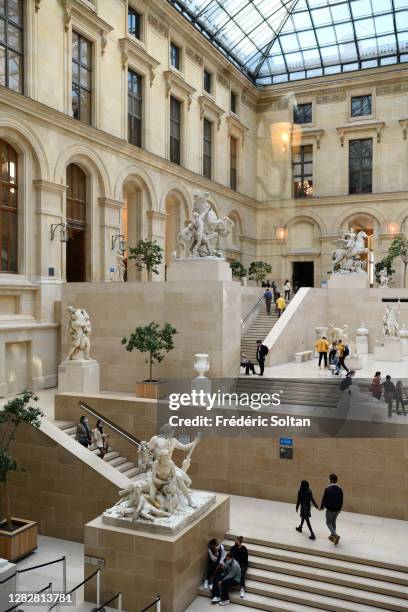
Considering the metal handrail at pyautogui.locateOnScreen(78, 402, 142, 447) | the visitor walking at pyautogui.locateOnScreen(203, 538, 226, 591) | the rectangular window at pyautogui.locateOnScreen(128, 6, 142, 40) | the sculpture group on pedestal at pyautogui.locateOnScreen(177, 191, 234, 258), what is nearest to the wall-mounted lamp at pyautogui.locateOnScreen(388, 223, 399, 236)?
the rectangular window at pyautogui.locateOnScreen(128, 6, 142, 40)

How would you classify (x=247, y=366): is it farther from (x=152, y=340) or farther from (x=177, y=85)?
(x=177, y=85)

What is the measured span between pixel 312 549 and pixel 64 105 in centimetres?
1777

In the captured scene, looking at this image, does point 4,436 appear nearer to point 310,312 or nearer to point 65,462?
point 65,462

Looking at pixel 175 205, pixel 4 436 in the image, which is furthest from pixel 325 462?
pixel 175 205

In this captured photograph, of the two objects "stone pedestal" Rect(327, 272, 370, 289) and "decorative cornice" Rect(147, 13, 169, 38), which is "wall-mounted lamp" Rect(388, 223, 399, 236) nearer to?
"stone pedestal" Rect(327, 272, 370, 289)

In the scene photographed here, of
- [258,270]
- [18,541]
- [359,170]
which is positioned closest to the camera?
[18,541]

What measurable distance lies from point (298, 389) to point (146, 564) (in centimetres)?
866

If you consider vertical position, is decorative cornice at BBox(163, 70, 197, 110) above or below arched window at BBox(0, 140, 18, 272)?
above

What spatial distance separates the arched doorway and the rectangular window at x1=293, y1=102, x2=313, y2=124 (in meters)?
21.4

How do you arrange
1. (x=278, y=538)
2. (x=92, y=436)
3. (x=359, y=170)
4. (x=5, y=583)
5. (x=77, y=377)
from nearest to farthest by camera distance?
1. (x=5, y=583)
2. (x=278, y=538)
3. (x=92, y=436)
4. (x=77, y=377)
5. (x=359, y=170)

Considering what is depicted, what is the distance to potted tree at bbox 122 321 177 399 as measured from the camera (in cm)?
1672

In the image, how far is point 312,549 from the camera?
1105 cm

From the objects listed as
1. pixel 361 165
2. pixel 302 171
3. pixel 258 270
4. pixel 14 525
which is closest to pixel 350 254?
pixel 258 270

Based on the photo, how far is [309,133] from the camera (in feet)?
129
